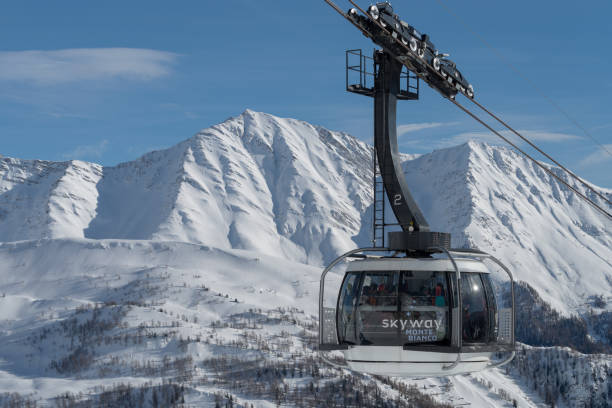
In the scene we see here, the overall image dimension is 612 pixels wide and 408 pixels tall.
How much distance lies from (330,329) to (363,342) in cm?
126

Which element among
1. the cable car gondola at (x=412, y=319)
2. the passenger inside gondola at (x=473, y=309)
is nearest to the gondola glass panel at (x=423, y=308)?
the cable car gondola at (x=412, y=319)

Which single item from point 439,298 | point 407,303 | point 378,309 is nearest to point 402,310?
point 407,303

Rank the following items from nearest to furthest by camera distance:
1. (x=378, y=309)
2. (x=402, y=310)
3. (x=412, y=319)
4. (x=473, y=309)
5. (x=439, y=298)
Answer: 1. (x=412, y=319)
2. (x=402, y=310)
3. (x=439, y=298)
4. (x=378, y=309)
5. (x=473, y=309)

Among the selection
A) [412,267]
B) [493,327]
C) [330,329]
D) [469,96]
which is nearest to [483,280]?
[493,327]

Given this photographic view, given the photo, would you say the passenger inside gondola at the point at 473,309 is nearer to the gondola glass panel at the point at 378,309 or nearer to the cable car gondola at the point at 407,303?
the cable car gondola at the point at 407,303

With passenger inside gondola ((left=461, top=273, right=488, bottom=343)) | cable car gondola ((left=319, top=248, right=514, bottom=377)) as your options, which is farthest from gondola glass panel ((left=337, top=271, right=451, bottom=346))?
passenger inside gondola ((left=461, top=273, right=488, bottom=343))

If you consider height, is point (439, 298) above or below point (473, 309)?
above

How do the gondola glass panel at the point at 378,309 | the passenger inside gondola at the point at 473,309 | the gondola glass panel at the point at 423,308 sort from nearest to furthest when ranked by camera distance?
the gondola glass panel at the point at 423,308
the gondola glass panel at the point at 378,309
the passenger inside gondola at the point at 473,309

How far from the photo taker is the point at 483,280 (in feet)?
83.0

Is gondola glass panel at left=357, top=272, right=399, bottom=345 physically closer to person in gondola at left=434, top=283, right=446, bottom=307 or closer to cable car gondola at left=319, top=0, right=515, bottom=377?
cable car gondola at left=319, top=0, right=515, bottom=377

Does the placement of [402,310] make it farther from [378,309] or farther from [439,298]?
[439,298]

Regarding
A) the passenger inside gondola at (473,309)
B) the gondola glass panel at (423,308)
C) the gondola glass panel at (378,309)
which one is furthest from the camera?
the passenger inside gondola at (473,309)

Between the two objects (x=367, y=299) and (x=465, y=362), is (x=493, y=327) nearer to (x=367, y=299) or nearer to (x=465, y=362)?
(x=465, y=362)

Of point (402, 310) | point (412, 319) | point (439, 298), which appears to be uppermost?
point (439, 298)
